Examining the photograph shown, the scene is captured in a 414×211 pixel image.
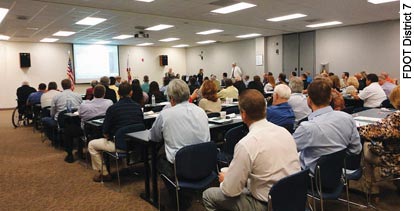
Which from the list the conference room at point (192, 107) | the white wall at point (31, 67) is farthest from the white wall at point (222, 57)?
the white wall at point (31, 67)

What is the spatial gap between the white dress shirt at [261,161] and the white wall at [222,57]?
13.5 metres

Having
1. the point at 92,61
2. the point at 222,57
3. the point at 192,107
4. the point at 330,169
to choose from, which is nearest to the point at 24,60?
the point at 92,61

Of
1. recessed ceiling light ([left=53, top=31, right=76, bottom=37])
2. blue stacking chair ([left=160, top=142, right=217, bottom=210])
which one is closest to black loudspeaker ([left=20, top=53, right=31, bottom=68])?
recessed ceiling light ([left=53, top=31, right=76, bottom=37])

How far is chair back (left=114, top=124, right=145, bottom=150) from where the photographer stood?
3.54m

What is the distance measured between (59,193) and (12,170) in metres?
1.53

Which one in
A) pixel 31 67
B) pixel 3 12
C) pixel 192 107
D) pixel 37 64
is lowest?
pixel 192 107

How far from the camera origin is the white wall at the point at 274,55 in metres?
13.9

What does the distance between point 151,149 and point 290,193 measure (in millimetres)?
1707

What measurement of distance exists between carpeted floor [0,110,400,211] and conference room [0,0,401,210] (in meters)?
0.02

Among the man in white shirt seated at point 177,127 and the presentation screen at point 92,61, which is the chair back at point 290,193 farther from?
the presentation screen at point 92,61

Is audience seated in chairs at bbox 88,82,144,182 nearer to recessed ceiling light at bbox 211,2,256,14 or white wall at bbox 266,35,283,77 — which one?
recessed ceiling light at bbox 211,2,256,14

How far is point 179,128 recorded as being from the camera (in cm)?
276

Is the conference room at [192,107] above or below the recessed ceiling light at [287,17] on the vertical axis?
below

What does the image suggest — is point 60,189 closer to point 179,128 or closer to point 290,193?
point 179,128
